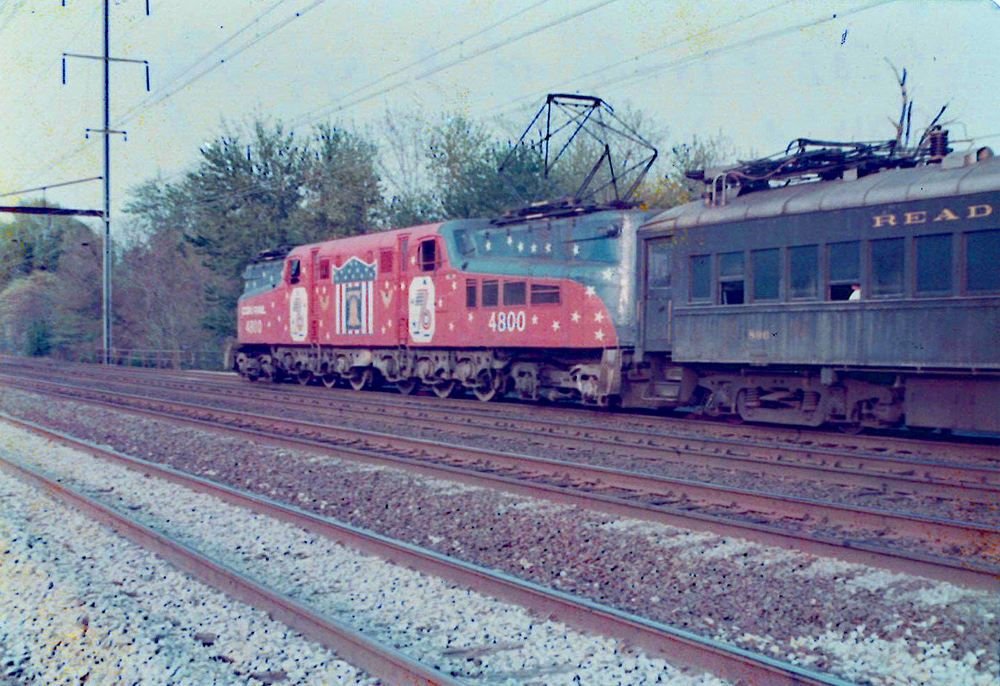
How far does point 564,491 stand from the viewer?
9047 millimetres

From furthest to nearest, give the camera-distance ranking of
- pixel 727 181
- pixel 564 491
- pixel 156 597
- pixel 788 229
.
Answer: pixel 727 181, pixel 788 229, pixel 564 491, pixel 156 597

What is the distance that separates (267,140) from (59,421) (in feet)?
73.0

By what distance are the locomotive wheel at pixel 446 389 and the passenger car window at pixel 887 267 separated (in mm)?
10165

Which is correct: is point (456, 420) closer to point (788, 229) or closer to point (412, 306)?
point (412, 306)

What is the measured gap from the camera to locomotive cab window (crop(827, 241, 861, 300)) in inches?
471

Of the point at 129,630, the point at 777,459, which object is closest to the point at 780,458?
the point at 777,459

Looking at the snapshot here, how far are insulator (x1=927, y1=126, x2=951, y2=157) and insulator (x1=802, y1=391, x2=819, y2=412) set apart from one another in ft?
12.1

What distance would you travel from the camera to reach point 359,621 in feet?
18.7

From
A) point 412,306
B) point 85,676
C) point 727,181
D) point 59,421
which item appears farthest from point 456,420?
point 85,676

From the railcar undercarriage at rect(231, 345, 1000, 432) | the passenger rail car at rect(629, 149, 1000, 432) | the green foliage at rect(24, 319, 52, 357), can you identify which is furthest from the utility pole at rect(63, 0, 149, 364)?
the passenger rail car at rect(629, 149, 1000, 432)

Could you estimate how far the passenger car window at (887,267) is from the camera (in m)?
11.5

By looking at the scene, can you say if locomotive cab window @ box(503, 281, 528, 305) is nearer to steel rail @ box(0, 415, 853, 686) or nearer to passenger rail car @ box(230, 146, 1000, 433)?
passenger rail car @ box(230, 146, 1000, 433)

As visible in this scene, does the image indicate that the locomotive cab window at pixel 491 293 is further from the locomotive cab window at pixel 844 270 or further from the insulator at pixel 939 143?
the insulator at pixel 939 143

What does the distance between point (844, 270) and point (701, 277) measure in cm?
244
